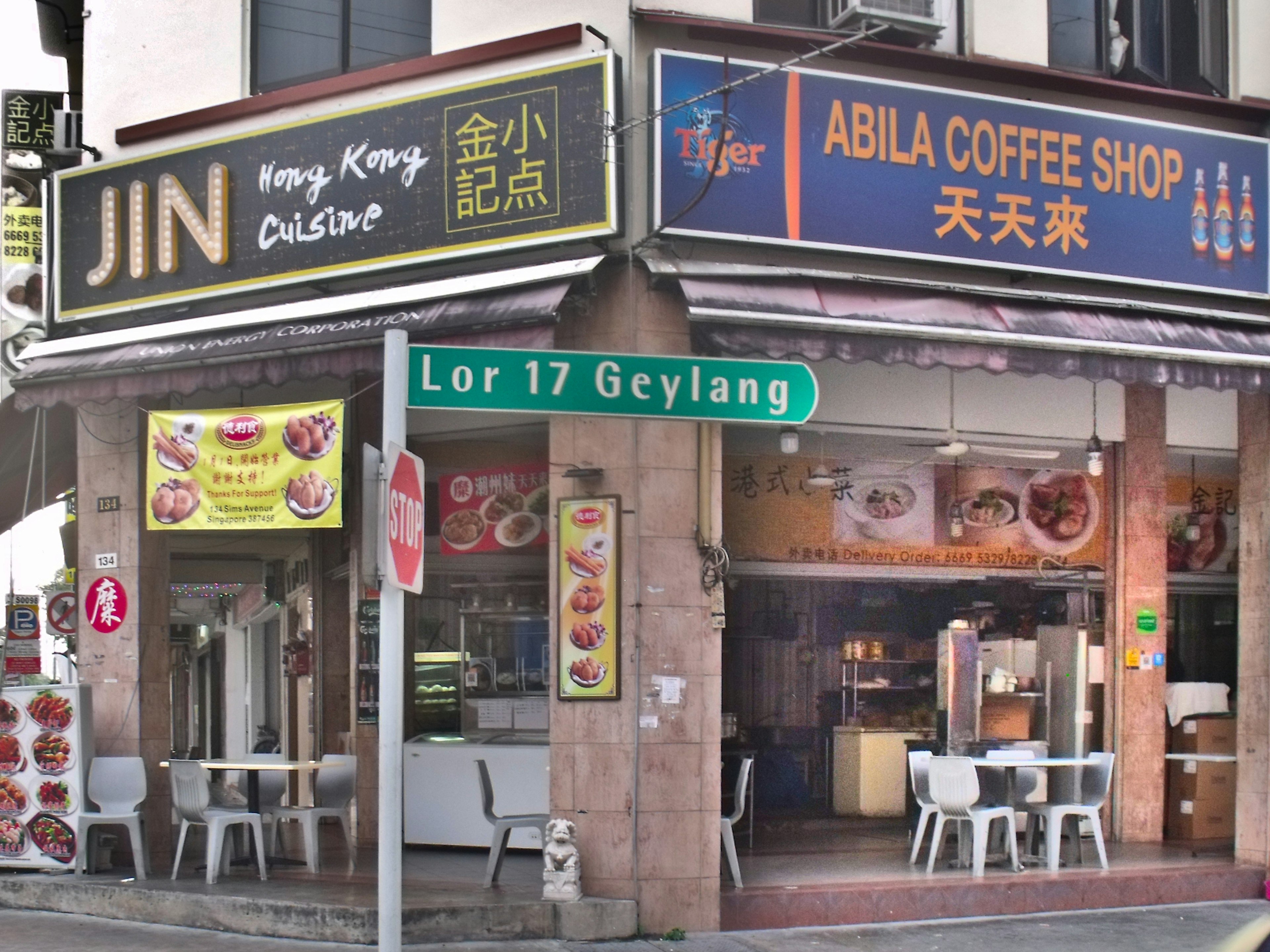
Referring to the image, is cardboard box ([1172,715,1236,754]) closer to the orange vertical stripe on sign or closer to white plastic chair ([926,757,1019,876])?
white plastic chair ([926,757,1019,876])

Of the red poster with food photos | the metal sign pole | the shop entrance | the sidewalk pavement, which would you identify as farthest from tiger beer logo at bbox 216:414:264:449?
the metal sign pole

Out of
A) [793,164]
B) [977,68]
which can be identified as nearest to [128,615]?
[793,164]

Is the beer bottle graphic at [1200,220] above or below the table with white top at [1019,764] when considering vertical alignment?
above

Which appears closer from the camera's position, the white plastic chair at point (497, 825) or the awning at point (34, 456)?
the white plastic chair at point (497, 825)

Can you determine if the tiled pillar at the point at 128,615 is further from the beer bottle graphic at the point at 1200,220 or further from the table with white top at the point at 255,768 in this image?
the beer bottle graphic at the point at 1200,220

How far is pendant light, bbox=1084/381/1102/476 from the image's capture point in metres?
12.7

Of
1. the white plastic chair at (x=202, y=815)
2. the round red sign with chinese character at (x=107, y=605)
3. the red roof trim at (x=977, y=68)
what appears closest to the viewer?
the red roof trim at (x=977, y=68)

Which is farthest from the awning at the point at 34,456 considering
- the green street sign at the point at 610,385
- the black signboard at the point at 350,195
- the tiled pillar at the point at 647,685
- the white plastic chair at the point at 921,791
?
the white plastic chair at the point at 921,791

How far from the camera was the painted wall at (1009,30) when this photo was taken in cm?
1089

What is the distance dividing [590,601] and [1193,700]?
6.44 metres

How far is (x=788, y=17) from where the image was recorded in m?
10.7

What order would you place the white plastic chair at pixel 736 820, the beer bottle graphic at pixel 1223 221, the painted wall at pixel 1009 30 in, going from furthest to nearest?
the beer bottle graphic at pixel 1223 221, the painted wall at pixel 1009 30, the white plastic chair at pixel 736 820

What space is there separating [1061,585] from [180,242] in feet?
26.8

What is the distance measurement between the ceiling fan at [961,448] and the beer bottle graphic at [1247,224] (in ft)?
7.84
